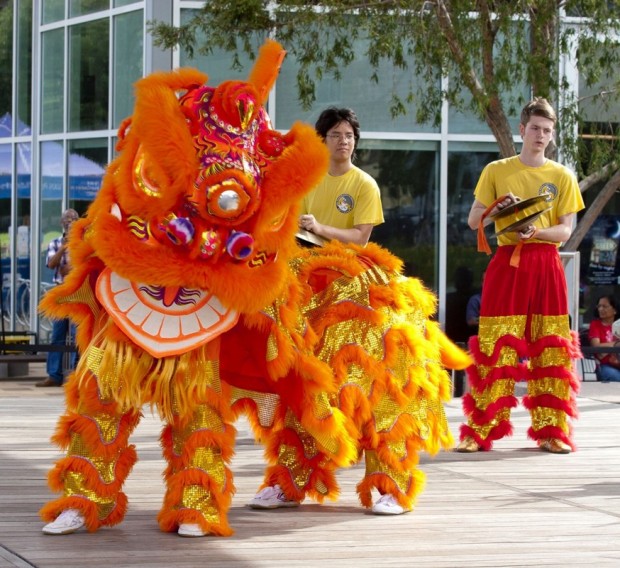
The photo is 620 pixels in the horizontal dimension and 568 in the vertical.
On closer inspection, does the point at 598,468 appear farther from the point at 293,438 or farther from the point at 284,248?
the point at 284,248

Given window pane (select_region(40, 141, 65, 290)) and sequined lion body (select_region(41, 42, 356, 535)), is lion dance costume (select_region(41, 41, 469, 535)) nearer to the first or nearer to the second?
sequined lion body (select_region(41, 42, 356, 535))

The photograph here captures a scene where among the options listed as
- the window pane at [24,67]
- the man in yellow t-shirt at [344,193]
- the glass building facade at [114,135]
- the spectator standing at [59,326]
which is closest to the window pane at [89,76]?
the glass building facade at [114,135]

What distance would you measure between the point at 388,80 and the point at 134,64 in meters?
3.07

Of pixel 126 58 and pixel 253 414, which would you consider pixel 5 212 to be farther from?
pixel 253 414

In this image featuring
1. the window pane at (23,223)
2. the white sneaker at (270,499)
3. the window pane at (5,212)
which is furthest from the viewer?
the window pane at (5,212)

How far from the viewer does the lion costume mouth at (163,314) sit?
4.68 m

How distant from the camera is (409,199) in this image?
51.0 feet

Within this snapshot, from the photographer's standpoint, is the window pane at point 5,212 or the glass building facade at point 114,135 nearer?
the glass building facade at point 114,135

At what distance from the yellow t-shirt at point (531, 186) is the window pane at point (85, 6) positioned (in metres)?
9.82

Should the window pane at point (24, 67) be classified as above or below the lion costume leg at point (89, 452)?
above

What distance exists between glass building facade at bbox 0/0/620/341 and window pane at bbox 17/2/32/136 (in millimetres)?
23

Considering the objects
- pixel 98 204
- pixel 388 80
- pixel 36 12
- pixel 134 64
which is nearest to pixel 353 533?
pixel 98 204

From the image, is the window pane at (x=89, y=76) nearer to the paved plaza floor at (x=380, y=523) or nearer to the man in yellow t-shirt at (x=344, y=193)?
the paved plaza floor at (x=380, y=523)

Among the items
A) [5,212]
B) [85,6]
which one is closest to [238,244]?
[85,6]
